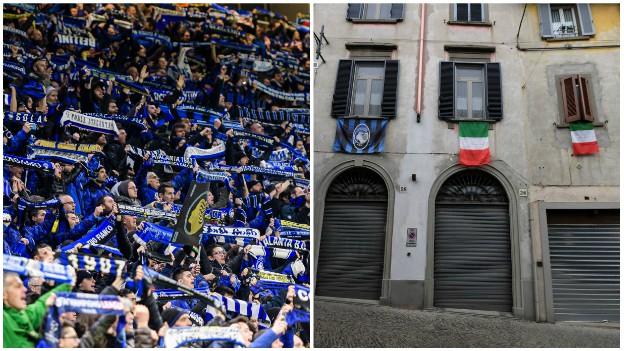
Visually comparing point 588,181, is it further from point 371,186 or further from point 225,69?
point 225,69

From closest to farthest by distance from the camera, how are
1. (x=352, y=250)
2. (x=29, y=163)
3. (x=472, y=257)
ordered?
(x=29, y=163) → (x=472, y=257) → (x=352, y=250)

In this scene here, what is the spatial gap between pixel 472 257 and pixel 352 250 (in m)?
2.12

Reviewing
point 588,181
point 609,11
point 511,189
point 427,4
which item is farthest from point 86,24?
point 609,11

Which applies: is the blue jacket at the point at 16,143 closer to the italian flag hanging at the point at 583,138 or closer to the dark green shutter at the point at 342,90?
the dark green shutter at the point at 342,90

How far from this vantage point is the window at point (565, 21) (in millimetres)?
10109

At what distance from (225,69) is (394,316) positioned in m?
5.51

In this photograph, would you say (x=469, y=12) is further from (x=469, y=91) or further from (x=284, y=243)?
(x=284, y=243)

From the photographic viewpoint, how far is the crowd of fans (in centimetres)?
613

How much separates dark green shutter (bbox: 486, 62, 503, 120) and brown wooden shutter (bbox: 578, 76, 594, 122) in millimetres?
1467

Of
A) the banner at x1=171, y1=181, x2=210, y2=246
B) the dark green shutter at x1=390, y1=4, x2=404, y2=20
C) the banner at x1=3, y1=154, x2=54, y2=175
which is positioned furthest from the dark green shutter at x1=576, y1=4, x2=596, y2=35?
the banner at x1=3, y1=154, x2=54, y2=175

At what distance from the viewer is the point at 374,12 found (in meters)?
10.5

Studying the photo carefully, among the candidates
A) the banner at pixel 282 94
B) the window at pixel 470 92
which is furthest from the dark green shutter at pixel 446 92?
the banner at pixel 282 94

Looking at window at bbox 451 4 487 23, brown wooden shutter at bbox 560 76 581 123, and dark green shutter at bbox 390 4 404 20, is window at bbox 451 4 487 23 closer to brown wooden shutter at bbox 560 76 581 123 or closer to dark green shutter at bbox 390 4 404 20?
dark green shutter at bbox 390 4 404 20

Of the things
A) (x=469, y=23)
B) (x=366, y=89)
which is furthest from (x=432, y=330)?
(x=469, y=23)
